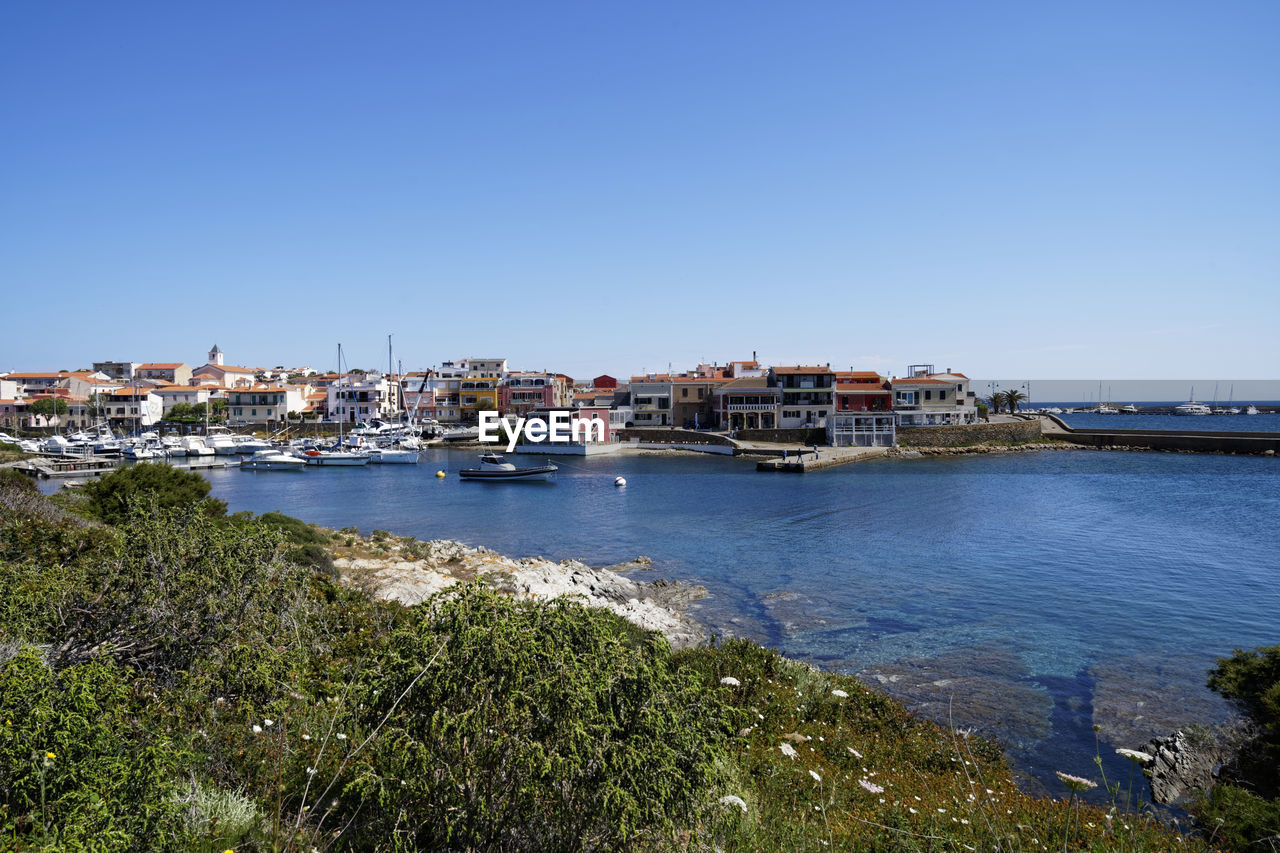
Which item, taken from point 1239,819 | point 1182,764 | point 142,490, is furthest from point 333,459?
point 1239,819

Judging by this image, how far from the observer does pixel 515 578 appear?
1669cm

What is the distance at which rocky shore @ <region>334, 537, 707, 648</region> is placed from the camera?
573 inches

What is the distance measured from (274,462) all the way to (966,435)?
60297 millimetres

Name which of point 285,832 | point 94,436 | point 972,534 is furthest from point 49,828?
point 94,436

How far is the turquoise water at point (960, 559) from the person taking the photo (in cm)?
1255

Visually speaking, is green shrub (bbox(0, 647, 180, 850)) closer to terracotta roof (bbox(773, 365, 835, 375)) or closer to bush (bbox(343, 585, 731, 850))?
bush (bbox(343, 585, 731, 850))

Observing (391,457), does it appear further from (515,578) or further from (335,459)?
(515,578)

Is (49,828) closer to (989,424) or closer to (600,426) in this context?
(600,426)

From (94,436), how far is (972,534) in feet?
245

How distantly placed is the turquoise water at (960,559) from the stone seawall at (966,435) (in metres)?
11.3

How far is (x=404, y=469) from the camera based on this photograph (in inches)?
2146

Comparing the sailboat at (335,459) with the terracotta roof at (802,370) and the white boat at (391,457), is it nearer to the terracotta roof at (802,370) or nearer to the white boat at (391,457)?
the white boat at (391,457)

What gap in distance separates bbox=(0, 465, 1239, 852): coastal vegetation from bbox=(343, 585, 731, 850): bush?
12 mm

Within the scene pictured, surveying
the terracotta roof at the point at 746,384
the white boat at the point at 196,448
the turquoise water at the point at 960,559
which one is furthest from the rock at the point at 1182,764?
the white boat at the point at 196,448
